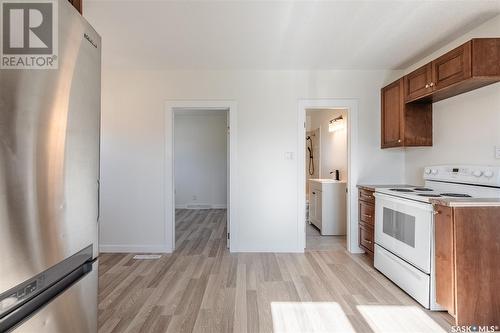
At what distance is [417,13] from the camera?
7.05ft

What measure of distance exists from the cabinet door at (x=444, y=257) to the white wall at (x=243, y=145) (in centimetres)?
156

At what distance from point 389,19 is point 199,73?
92.0 inches

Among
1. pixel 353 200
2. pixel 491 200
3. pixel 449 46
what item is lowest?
pixel 353 200

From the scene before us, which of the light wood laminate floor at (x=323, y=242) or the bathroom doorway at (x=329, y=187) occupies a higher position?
the bathroom doorway at (x=329, y=187)

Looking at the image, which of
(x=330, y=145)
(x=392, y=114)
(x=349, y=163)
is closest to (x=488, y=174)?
(x=392, y=114)

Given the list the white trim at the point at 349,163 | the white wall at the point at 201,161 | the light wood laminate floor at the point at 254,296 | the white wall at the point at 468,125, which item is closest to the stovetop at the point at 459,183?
the white wall at the point at 468,125

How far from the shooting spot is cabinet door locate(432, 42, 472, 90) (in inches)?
82.1

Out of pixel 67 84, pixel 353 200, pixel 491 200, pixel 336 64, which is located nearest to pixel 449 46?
pixel 336 64

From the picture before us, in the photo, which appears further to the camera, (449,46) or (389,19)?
(449,46)

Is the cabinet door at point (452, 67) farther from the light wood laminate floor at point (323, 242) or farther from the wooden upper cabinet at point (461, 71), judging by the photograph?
the light wood laminate floor at point (323, 242)

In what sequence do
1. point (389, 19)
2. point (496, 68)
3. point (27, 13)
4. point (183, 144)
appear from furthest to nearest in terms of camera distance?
1. point (183, 144)
2. point (389, 19)
3. point (496, 68)
4. point (27, 13)

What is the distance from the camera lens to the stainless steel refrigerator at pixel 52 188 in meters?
0.64

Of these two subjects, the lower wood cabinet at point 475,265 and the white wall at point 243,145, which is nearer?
the lower wood cabinet at point 475,265

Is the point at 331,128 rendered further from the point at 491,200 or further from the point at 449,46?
the point at 491,200
